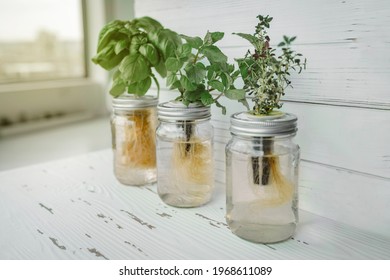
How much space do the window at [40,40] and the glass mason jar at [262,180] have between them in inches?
49.2

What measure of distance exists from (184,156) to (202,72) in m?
0.15

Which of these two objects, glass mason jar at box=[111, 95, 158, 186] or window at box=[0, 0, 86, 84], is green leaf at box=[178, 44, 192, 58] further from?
window at box=[0, 0, 86, 84]

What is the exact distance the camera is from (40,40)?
1631mm

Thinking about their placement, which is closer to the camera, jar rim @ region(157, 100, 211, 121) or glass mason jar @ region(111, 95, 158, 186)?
jar rim @ region(157, 100, 211, 121)

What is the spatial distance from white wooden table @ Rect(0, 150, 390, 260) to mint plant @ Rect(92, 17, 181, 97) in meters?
0.22

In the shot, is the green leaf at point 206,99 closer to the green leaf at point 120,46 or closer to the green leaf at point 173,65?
the green leaf at point 173,65

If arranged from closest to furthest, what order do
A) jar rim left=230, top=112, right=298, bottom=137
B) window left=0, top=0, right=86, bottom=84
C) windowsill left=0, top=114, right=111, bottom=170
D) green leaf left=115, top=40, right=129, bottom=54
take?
jar rim left=230, top=112, right=298, bottom=137, green leaf left=115, top=40, right=129, bottom=54, windowsill left=0, top=114, right=111, bottom=170, window left=0, top=0, right=86, bottom=84

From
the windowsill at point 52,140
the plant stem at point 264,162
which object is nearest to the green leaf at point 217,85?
the plant stem at point 264,162

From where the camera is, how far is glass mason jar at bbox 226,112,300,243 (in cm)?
55

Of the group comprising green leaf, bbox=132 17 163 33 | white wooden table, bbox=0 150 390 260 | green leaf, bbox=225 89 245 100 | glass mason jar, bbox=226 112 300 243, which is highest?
green leaf, bbox=132 17 163 33

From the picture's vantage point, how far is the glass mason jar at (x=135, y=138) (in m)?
0.79

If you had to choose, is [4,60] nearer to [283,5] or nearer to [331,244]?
[283,5]

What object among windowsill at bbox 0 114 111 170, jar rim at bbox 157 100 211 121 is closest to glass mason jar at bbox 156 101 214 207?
jar rim at bbox 157 100 211 121
